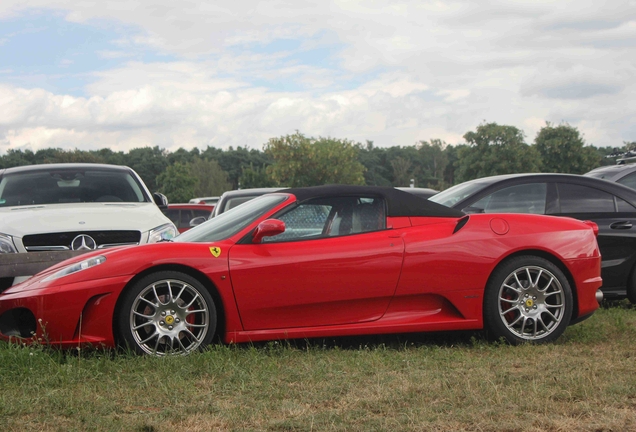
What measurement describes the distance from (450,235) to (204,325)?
1.96 m

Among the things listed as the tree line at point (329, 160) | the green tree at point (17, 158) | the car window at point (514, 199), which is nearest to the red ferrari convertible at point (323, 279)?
the car window at point (514, 199)

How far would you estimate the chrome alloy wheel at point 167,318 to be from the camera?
556 centimetres

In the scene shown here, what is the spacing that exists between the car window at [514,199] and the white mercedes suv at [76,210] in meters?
3.29

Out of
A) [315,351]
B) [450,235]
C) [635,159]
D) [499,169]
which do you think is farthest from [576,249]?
[499,169]

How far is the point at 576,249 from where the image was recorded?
20.6 feet

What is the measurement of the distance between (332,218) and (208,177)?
395ft

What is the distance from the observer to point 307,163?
3915 inches

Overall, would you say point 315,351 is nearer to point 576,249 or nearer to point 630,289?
point 576,249

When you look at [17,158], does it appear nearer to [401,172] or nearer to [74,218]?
[401,172]

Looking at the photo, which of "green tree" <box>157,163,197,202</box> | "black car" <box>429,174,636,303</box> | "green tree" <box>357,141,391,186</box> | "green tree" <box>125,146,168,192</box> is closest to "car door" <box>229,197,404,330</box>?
"black car" <box>429,174,636,303</box>

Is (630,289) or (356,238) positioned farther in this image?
(630,289)

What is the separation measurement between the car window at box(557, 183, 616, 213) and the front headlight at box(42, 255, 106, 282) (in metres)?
4.84

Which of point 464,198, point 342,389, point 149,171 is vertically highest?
point 149,171

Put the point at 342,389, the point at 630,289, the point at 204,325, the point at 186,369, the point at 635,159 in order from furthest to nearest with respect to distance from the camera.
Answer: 1. the point at 635,159
2. the point at 630,289
3. the point at 204,325
4. the point at 186,369
5. the point at 342,389
